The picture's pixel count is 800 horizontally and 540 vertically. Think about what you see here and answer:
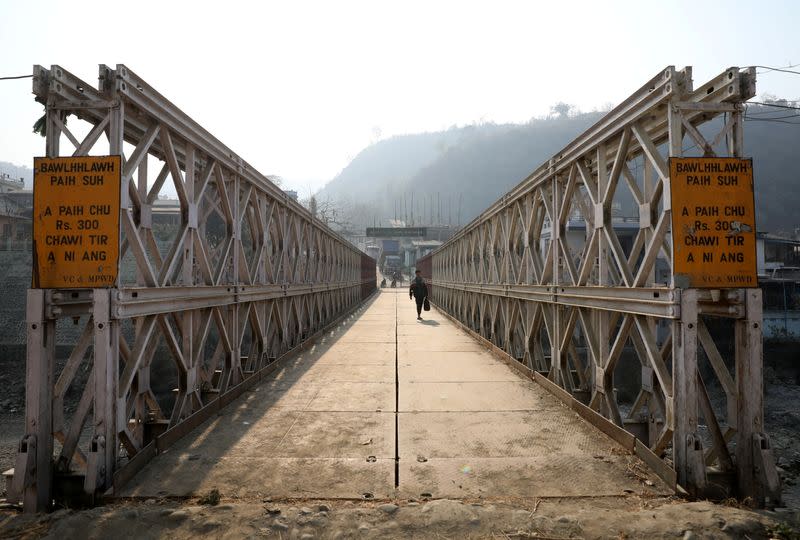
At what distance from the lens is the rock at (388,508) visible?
3.29 metres

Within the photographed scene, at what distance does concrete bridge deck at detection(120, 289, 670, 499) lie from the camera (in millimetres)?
3736

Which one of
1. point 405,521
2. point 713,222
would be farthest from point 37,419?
point 713,222

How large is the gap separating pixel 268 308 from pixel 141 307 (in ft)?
15.0

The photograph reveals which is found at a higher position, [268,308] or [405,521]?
[268,308]

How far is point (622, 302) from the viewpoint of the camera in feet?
14.6

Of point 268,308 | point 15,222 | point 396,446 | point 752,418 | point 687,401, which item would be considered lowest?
point 396,446

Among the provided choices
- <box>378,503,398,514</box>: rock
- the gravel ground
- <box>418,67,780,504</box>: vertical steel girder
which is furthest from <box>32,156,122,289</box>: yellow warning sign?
<box>418,67,780,504</box>: vertical steel girder

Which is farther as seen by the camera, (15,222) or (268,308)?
(15,222)

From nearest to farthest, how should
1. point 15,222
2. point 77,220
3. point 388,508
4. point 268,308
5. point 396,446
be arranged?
point 388,508, point 77,220, point 396,446, point 268,308, point 15,222

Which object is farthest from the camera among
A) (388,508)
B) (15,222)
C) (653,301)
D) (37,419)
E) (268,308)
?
(15,222)

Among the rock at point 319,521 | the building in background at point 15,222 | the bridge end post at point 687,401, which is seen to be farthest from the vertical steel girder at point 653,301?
the building in background at point 15,222

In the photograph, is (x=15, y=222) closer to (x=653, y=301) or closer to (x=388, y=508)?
(x=388, y=508)

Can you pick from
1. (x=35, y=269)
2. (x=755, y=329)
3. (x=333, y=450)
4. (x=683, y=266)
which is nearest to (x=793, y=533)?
(x=755, y=329)

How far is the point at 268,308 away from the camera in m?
8.58
